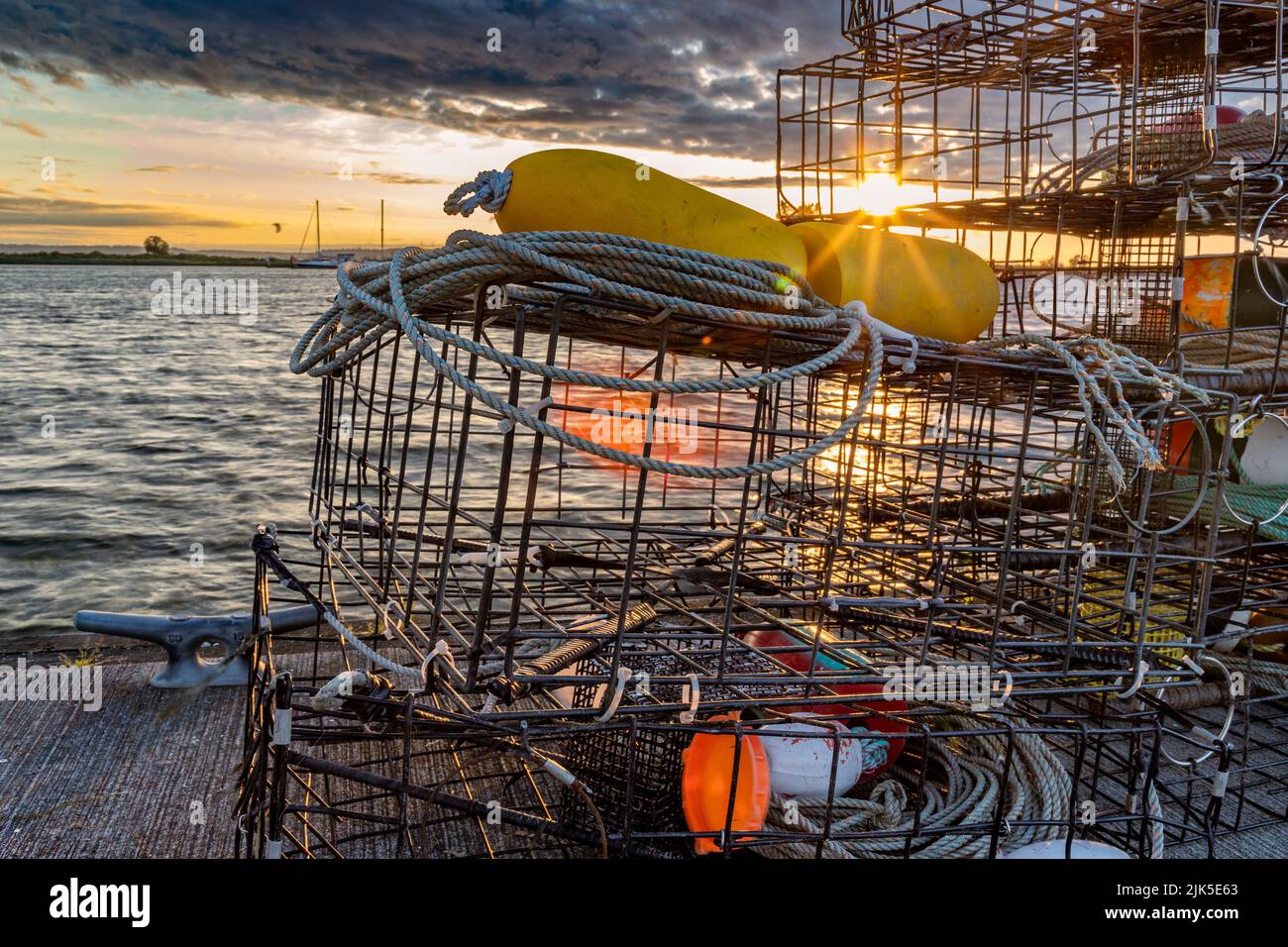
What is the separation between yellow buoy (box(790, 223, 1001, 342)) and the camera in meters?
3.28

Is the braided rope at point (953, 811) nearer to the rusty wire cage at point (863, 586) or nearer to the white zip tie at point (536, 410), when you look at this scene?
the rusty wire cage at point (863, 586)

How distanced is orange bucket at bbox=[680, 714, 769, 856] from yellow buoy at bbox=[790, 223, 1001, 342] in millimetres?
1540

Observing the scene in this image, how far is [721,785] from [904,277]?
1.89m

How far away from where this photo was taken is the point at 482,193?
8.91ft

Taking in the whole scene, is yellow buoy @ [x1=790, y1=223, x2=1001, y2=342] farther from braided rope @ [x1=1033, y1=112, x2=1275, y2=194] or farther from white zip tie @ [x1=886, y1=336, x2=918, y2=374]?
braided rope @ [x1=1033, y1=112, x2=1275, y2=194]

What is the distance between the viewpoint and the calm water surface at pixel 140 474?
11.6 metres

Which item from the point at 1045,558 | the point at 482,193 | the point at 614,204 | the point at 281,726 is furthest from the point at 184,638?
the point at 1045,558

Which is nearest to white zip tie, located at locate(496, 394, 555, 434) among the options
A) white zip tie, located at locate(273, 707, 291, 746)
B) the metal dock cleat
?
white zip tie, located at locate(273, 707, 291, 746)

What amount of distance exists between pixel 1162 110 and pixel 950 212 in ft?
5.16

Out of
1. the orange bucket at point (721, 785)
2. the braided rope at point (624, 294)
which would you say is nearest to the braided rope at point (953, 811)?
the orange bucket at point (721, 785)

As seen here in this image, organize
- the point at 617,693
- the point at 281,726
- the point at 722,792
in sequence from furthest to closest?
the point at 722,792 < the point at 617,693 < the point at 281,726

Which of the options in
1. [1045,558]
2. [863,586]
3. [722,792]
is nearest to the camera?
[722,792]

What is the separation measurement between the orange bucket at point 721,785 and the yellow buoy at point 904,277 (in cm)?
154

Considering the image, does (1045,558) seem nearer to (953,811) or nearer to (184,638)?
(953,811)
